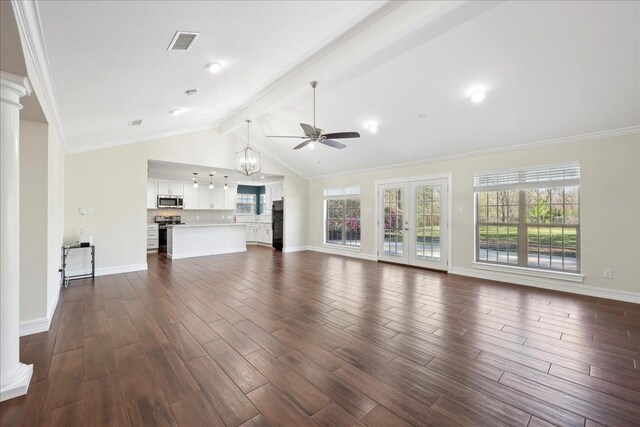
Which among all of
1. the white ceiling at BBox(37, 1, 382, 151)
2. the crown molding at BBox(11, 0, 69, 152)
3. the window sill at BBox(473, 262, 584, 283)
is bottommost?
the window sill at BBox(473, 262, 584, 283)

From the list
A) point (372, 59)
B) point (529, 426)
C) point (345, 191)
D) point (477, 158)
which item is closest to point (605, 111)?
point (477, 158)

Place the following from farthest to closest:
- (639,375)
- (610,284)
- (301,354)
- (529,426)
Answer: (610,284) < (301,354) < (639,375) < (529,426)

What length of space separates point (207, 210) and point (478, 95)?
932cm

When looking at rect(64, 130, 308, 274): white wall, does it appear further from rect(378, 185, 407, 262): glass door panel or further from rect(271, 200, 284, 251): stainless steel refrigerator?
rect(378, 185, 407, 262): glass door panel

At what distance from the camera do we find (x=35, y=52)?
206 centimetres

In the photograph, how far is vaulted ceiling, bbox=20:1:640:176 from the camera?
7.57ft

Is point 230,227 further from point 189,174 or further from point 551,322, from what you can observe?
point 551,322

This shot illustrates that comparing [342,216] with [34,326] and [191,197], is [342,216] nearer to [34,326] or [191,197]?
[191,197]

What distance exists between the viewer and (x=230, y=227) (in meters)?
8.62

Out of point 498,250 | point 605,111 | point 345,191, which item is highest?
point 605,111

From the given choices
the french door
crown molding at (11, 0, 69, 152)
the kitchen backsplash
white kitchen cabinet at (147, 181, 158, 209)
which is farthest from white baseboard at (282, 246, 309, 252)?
crown molding at (11, 0, 69, 152)

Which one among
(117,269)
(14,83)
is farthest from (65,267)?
(14,83)

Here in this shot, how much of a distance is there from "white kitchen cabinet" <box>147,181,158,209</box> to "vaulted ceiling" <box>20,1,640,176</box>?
3.77 metres

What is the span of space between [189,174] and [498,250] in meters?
8.19
